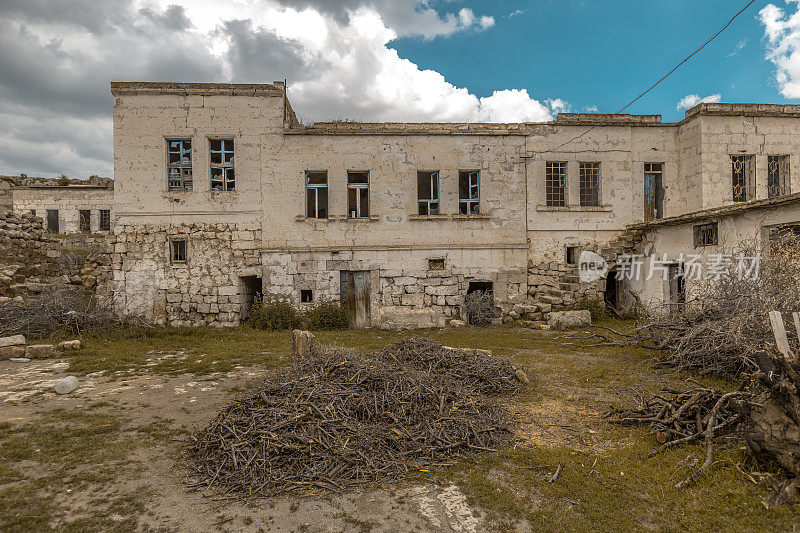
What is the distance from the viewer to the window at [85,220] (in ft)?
75.8

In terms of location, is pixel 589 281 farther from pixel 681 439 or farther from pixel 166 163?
pixel 166 163

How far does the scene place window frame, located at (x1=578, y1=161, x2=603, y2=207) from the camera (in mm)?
14328

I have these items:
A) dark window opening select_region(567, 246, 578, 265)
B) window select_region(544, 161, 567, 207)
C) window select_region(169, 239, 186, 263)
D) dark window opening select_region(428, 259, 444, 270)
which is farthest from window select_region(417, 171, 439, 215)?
window select_region(169, 239, 186, 263)

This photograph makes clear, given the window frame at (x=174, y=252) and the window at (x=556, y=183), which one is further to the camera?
the window at (x=556, y=183)

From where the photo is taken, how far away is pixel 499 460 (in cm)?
450

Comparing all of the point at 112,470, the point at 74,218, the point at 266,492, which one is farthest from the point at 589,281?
the point at 74,218

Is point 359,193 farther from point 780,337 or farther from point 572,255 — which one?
point 780,337

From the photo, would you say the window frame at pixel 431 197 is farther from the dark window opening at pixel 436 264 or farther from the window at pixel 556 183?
the window at pixel 556 183

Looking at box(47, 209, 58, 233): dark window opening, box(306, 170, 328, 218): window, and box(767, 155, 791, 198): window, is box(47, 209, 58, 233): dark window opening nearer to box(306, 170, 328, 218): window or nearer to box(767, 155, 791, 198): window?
box(306, 170, 328, 218): window

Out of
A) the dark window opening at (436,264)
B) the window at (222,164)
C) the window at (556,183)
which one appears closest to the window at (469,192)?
the dark window opening at (436,264)

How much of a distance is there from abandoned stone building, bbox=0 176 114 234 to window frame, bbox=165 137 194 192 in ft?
40.5

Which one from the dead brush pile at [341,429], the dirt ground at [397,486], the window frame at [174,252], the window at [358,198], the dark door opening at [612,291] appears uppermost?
the window at [358,198]

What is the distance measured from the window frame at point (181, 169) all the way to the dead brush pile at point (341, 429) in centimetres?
979

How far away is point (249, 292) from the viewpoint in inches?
549
